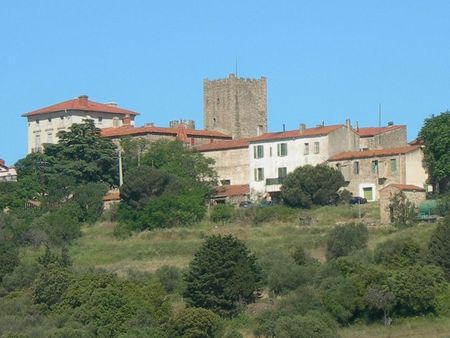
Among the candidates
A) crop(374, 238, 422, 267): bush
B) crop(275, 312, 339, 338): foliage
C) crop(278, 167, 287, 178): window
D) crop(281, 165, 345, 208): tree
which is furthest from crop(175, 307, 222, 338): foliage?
crop(278, 167, 287, 178): window

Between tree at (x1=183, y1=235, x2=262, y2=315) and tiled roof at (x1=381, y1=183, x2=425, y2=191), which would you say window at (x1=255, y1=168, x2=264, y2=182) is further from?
tree at (x1=183, y1=235, x2=262, y2=315)

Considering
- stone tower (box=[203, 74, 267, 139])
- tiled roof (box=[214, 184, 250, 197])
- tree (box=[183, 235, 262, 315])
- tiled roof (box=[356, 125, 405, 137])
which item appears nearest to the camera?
tree (box=[183, 235, 262, 315])

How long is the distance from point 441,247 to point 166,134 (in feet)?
89.1

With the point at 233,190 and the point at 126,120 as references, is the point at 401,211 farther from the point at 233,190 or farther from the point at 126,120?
the point at 126,120

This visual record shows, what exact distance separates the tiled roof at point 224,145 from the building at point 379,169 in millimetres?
5719

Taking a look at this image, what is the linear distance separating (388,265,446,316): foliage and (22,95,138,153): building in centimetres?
3415

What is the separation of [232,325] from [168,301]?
3.37 metres

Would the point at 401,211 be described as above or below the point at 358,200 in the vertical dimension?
below

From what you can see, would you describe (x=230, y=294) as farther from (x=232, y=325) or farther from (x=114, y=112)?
(x=114, y=112)

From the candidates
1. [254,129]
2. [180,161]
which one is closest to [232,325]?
[180,161]

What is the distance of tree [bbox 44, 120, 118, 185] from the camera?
83.5 meters

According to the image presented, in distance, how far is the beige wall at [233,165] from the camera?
82438 millimetres

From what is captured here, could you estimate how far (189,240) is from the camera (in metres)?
73.1

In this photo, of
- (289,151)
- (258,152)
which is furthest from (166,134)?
(289,151)
